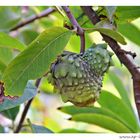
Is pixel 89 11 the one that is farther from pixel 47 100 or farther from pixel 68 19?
pixel 47 100

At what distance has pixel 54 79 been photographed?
1133mm

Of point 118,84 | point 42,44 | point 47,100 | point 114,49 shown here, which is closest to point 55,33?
point 42,44

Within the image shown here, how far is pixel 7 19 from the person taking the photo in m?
1.98

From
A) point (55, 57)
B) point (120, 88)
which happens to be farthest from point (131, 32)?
point (55, 57)

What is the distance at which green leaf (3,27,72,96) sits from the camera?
1.09 meters

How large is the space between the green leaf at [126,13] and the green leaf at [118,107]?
37 centimetres

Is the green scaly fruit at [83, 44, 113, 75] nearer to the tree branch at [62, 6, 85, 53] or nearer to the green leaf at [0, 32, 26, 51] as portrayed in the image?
the tree branch at [62, 6, 85, 53]

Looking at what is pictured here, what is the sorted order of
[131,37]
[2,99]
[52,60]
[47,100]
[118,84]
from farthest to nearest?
[47,100], [118,84], [131,37], [2,99], [52,60]

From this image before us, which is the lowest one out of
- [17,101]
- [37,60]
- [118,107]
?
[118,107]

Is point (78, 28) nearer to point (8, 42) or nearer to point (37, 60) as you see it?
point (37, 60)

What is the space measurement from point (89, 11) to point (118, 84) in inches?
21.3

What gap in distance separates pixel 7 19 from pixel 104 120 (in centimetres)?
76

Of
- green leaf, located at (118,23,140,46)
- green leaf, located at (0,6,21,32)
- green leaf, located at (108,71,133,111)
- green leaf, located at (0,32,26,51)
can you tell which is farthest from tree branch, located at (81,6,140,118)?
green leaf, located at (0,6,21,32)

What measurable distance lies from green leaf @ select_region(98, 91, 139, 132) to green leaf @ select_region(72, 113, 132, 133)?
0.32 ft
